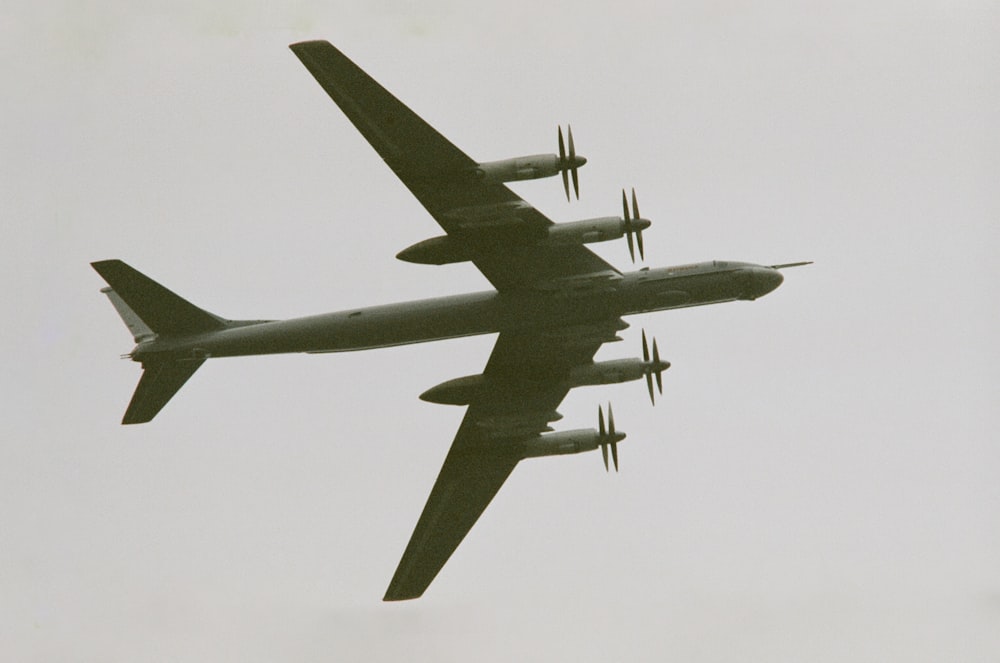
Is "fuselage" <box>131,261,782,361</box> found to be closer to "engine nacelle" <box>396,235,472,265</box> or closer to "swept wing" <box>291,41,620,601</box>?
"swept wing" <box>291,41,620,601</box>

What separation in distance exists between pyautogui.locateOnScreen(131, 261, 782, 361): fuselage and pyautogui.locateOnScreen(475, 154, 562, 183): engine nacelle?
4.81 metres

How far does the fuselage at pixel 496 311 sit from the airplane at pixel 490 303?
1.8 inches

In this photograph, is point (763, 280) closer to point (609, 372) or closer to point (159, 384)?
point (609, 372)

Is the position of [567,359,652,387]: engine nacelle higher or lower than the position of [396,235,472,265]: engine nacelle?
lower

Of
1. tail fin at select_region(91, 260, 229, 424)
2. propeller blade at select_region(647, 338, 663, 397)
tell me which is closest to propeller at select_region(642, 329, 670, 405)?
propeller blade at select_region(647, 338, 663, 397)

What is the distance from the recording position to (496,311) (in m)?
44.8

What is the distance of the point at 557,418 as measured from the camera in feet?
161

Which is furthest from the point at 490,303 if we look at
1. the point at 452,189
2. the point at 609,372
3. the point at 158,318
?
the point at 158,318

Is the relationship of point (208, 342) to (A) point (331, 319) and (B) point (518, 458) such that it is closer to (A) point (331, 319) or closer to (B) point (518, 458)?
(A) point (331, 319)

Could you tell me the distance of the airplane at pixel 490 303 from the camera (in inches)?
1628

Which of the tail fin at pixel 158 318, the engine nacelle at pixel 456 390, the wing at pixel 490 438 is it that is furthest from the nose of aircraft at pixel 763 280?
the tail fin at pixel 158 318

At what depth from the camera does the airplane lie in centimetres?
4134

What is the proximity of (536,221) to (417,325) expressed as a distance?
16.5 ft

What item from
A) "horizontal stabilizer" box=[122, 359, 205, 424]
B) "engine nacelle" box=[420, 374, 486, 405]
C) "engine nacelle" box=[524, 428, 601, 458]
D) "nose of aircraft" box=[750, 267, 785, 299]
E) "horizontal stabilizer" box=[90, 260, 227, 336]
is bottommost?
"engine nacelle" box=[524, 428, 601, 458]
